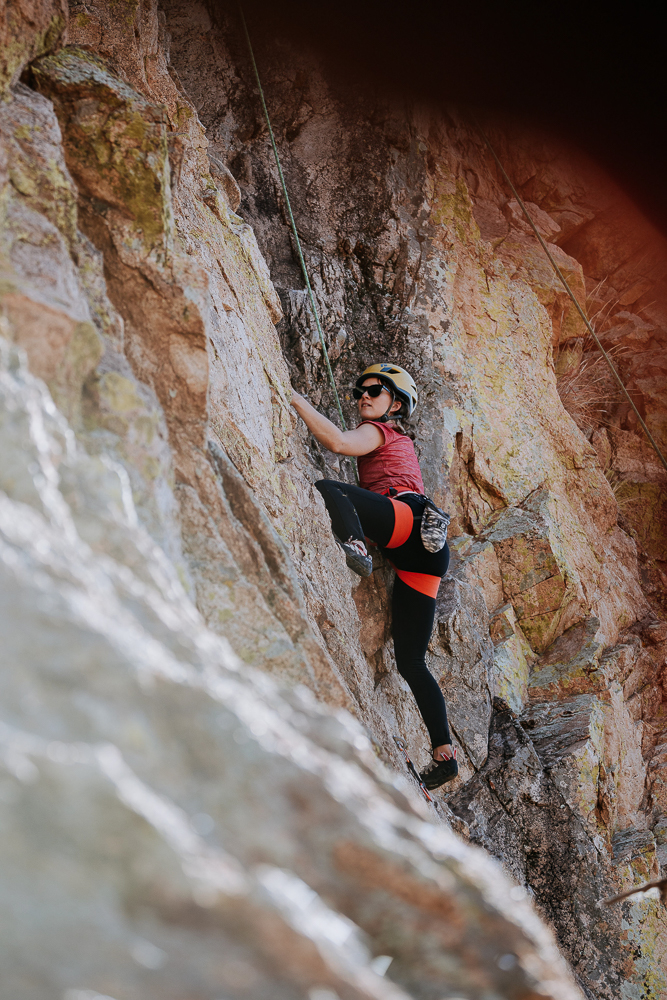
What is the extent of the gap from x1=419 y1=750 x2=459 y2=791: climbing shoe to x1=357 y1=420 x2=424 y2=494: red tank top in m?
1.52

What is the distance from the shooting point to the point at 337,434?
12.2 ft

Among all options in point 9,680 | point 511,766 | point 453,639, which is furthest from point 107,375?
point 511,766

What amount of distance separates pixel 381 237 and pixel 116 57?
10.4 ft

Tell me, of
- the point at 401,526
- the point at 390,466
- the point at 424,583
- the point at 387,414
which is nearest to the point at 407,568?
the point at 424,583

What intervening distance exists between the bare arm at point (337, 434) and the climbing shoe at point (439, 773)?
1.76m

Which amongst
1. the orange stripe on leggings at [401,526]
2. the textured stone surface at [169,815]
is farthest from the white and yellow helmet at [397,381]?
the textured stone surface at [169,815]

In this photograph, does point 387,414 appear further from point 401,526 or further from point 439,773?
point 439,773

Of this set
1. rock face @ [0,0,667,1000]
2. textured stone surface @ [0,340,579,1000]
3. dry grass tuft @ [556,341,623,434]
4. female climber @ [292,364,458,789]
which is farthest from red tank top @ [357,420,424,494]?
dry grass tuft @ [556,341,623,434]

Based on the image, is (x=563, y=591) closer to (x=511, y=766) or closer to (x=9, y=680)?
(x=511, y=766)

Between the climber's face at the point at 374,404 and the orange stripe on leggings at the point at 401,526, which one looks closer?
the orange stripe on leggings at the point at 401,526

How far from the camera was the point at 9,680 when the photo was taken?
1010 mm

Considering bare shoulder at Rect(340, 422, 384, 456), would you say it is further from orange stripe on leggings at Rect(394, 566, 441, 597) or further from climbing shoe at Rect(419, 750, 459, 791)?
climbing shoe at Rect(419, 750, 459, 791)

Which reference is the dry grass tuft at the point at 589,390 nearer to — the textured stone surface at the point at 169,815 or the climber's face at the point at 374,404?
the climber's face at the point at 374,404

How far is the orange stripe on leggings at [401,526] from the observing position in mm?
3787
